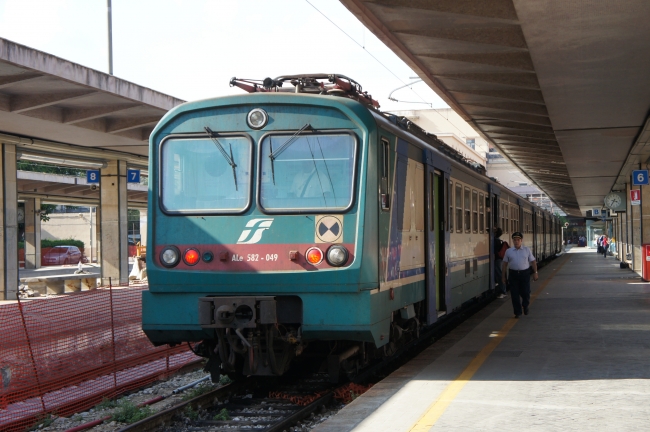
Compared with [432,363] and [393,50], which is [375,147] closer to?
[432,363]

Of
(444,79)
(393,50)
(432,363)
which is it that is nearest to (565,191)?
(444,79)

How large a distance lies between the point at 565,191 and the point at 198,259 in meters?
43.5

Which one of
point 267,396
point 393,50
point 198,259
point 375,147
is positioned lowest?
point 267,396

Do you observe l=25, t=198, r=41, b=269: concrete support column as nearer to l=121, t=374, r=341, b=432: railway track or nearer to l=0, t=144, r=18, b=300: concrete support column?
l=0, t=144, r=18, b=300: concrete support column

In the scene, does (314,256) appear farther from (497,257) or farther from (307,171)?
(497,257)

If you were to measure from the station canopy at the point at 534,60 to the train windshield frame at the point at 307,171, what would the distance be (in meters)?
3.50

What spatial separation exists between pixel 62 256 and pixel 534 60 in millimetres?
57736

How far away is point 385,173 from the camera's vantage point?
8.39 meters

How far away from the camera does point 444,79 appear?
16.7 m

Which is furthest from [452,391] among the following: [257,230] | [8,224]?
[8,224]

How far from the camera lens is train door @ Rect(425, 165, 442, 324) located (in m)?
10.6

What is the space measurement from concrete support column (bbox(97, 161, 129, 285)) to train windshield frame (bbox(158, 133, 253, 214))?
1922 cm

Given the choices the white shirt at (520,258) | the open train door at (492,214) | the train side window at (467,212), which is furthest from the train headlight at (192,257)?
the open train door at (492,214)

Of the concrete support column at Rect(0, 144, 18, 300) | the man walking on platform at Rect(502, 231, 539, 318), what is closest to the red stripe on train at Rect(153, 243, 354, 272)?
the man walking on platform at Rect(502, 231, 539, 318)
